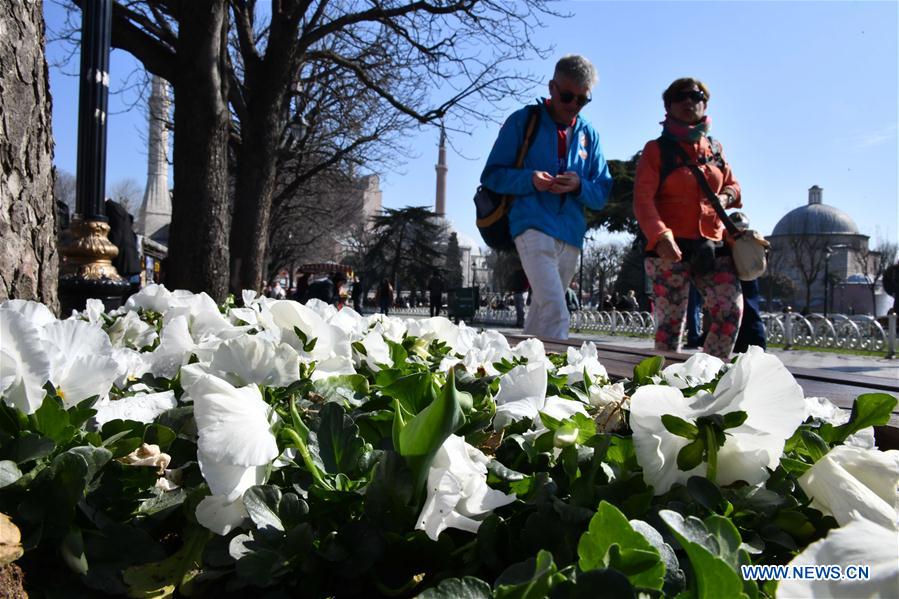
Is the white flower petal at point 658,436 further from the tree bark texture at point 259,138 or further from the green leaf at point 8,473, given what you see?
the tree bark texture at point 259,138

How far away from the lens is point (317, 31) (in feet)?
38.8

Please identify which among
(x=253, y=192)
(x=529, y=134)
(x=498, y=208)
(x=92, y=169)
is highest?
(x=253, y=192)

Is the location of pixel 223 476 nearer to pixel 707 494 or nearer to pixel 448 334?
pixel 707 494

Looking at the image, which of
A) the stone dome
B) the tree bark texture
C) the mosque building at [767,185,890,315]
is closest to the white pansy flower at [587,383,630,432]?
the tree bark texture

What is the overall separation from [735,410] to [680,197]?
436 centimetres

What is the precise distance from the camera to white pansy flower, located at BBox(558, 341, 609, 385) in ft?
4.38

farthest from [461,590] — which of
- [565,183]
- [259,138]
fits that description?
[259,138]

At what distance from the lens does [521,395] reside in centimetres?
97

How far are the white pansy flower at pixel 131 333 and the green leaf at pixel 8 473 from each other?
99 cm

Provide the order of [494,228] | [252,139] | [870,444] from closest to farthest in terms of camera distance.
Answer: [870,444] < [494,228] < [252,139]

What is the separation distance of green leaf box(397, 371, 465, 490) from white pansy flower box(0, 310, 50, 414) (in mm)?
450

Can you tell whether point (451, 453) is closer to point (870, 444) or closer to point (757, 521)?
A: point (757, 521)

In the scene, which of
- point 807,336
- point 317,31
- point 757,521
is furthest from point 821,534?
point 807,336

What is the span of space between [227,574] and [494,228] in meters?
4.85
